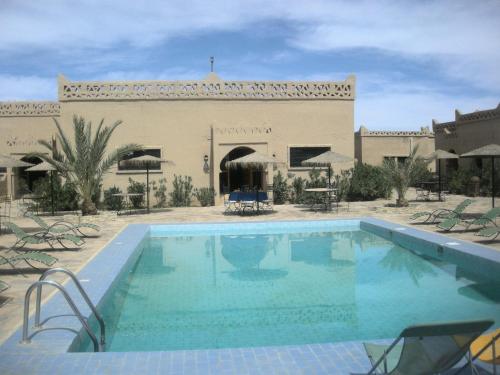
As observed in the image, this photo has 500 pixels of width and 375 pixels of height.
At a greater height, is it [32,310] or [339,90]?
[339,90]

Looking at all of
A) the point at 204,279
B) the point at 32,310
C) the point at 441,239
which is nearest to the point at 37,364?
the point at 32,310

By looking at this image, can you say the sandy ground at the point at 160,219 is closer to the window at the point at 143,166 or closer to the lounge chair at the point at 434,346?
the window at the point at 143,166

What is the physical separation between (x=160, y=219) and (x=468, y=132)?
59.7ft

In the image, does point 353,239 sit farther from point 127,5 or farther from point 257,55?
point 257,55

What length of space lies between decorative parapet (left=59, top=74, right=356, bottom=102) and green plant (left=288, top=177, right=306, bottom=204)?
3.56 meters

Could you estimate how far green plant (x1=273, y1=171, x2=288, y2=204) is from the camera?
64.4ft

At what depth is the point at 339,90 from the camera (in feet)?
67.9

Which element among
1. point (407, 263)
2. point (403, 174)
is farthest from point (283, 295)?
point (403, 174)

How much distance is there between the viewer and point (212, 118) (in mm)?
19969

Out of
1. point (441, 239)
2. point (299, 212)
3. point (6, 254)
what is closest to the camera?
point (6, 254)

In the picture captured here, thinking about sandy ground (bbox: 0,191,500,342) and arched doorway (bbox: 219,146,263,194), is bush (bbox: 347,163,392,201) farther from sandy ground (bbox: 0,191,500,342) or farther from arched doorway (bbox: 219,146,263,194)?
arched doorway (bbox: 219,146,263,194)

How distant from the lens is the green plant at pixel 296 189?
65.6 ft

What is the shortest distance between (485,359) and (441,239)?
23.4ft

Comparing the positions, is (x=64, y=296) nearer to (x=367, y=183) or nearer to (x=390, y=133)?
(x=367, y=183)
